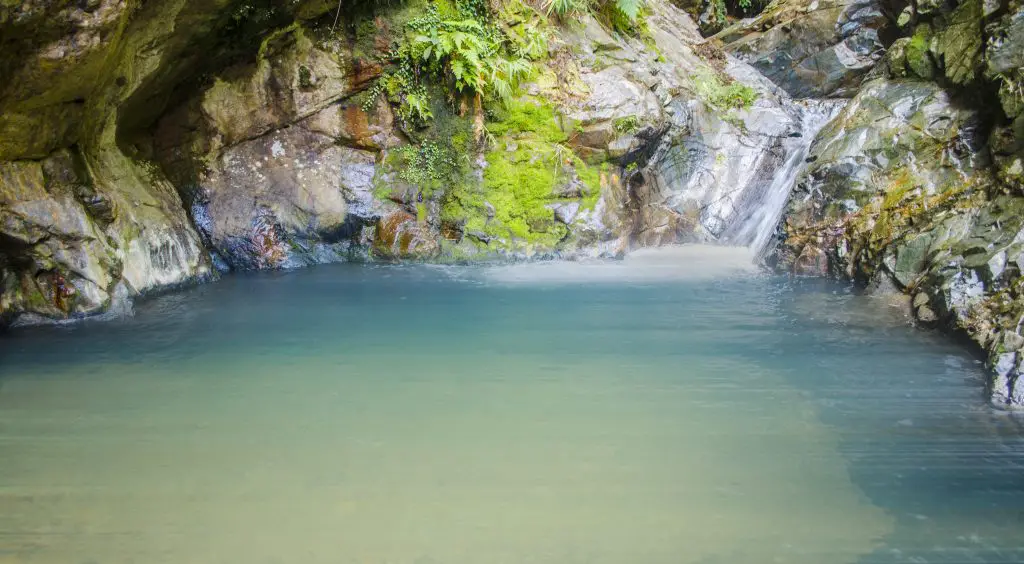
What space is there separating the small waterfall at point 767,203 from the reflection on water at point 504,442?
9.99 ft

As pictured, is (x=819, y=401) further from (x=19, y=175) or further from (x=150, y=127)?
(x=150, y=127)

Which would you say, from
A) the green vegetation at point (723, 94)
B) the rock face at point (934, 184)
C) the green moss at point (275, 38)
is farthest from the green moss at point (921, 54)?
the green moss at point (275, 38)

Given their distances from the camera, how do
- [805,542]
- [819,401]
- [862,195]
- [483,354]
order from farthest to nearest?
1. [862,195]
2. [483,354]
3. [819,401]
4. [805,542]

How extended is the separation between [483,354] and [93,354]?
3329 mm

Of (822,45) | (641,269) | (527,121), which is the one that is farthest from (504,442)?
(822,45)

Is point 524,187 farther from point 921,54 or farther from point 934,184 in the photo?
point 921,54

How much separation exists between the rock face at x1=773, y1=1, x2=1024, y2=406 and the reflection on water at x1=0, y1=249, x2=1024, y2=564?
61cm

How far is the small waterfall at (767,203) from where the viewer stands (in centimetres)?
883

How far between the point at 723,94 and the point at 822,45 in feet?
8.36

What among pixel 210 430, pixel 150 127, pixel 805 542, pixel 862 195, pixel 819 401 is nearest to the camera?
pixel 805 542

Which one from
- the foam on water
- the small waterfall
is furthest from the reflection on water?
the small waterfall

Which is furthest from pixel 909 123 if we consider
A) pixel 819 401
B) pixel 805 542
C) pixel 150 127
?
pixel 150 127

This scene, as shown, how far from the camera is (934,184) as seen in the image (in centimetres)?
691

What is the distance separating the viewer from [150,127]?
8.02 meters
